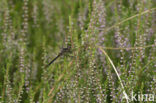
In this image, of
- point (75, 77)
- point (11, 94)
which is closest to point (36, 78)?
point (11, 94)

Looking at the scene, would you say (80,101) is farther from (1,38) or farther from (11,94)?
(1,38)

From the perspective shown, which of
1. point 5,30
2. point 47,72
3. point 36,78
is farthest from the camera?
point 36,78

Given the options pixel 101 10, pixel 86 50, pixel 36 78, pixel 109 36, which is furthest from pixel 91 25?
pixel 36 78

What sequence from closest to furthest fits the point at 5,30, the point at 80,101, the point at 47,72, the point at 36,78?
1. the point at 80,101
2. the point at 47,72
3. the point at 5,30
4. the point at 36,78

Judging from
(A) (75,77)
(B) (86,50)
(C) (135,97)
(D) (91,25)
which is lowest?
(C) (135,97)

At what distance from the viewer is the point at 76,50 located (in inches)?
59.8

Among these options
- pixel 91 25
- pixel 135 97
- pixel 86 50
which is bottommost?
pixel 135 97

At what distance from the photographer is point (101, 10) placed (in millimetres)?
1765

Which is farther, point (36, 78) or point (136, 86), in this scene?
point (36, 78)

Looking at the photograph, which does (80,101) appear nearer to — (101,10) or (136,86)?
(136,86)

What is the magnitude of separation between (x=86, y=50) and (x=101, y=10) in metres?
0.36

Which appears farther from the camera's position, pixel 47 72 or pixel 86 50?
pixel 47 72

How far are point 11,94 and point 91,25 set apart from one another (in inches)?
21.5

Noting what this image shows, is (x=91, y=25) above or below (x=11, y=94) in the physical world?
above
